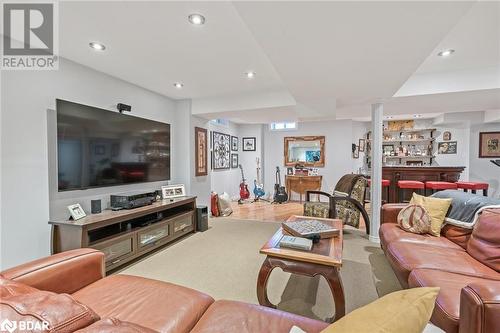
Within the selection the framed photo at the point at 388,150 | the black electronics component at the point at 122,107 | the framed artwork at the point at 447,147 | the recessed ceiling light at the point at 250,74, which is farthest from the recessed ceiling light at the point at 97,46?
the framed artwork at the point at 447,147

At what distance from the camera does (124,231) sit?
107 inches

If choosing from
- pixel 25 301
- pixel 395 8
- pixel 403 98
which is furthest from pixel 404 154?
pixel 25 301

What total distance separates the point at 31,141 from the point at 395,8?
10.6ft

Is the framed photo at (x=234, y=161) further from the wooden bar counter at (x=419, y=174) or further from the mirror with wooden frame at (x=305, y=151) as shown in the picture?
the wooden bar counter at (x=419, y=174)

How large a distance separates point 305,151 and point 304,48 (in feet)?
16.6

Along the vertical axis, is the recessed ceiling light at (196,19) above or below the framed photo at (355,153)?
above

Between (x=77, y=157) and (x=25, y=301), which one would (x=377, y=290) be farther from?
(x=77, y=157)

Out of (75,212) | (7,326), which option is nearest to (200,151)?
(75,212)

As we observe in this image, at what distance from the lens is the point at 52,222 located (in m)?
2.37

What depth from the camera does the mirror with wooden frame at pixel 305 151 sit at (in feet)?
21.6

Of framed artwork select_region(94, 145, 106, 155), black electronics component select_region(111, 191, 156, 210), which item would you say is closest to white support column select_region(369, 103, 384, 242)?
black electronics component select_region(111, 191, 156, 210)

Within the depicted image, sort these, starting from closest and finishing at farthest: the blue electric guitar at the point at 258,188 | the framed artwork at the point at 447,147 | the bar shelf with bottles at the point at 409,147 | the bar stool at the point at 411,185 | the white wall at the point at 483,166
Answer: the bar stool at the point at 411,185 < the white wall at the point at 483,166 < the framed artwork at the point at 447,147 < the bar shelf with bottles at the point at 409,147 < the blue electric guitar at the point at 258,188

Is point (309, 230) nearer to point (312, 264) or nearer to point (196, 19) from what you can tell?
point (312, 264)

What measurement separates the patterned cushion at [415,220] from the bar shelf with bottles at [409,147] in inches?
179
